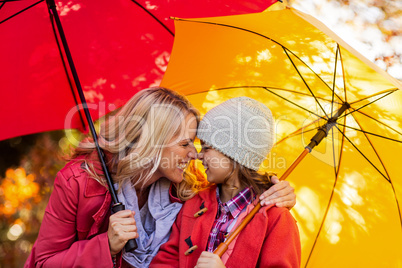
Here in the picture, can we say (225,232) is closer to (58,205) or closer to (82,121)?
(58,205)

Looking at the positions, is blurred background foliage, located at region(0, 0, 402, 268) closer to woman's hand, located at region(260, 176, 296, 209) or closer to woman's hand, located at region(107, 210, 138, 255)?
woman's hand, located at region(107, 210, 138, 255)

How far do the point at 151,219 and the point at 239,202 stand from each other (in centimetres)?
64

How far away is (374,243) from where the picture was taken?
2.61 m

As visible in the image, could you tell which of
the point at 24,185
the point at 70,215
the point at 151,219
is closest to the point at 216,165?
the point at 151,219

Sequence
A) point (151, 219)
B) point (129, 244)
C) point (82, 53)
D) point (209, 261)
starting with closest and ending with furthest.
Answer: point (209, 261) < point (129, 244) < point (151, 219) < point (82, 53)

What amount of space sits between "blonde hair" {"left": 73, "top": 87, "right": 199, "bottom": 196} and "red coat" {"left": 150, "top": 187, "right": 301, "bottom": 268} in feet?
1.34

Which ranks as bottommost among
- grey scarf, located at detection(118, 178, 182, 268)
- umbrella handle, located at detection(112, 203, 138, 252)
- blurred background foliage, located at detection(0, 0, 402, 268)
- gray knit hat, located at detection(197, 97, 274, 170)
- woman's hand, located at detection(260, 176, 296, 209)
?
blurred background foliage, located at detection(0, 0, 402, 268)

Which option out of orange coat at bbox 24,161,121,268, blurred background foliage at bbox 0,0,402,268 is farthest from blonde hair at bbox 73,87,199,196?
blurred background foliage at bbox 0,0,402,268

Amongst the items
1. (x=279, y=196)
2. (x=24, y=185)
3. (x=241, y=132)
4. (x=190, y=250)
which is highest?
(x=241, y=132)

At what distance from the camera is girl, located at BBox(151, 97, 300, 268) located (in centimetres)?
242

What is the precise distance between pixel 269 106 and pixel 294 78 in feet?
0.93

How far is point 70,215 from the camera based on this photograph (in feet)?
8.34

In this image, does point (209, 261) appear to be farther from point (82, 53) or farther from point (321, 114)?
point (82, 53)

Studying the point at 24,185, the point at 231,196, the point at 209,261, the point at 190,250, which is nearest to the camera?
the point at 209,261
